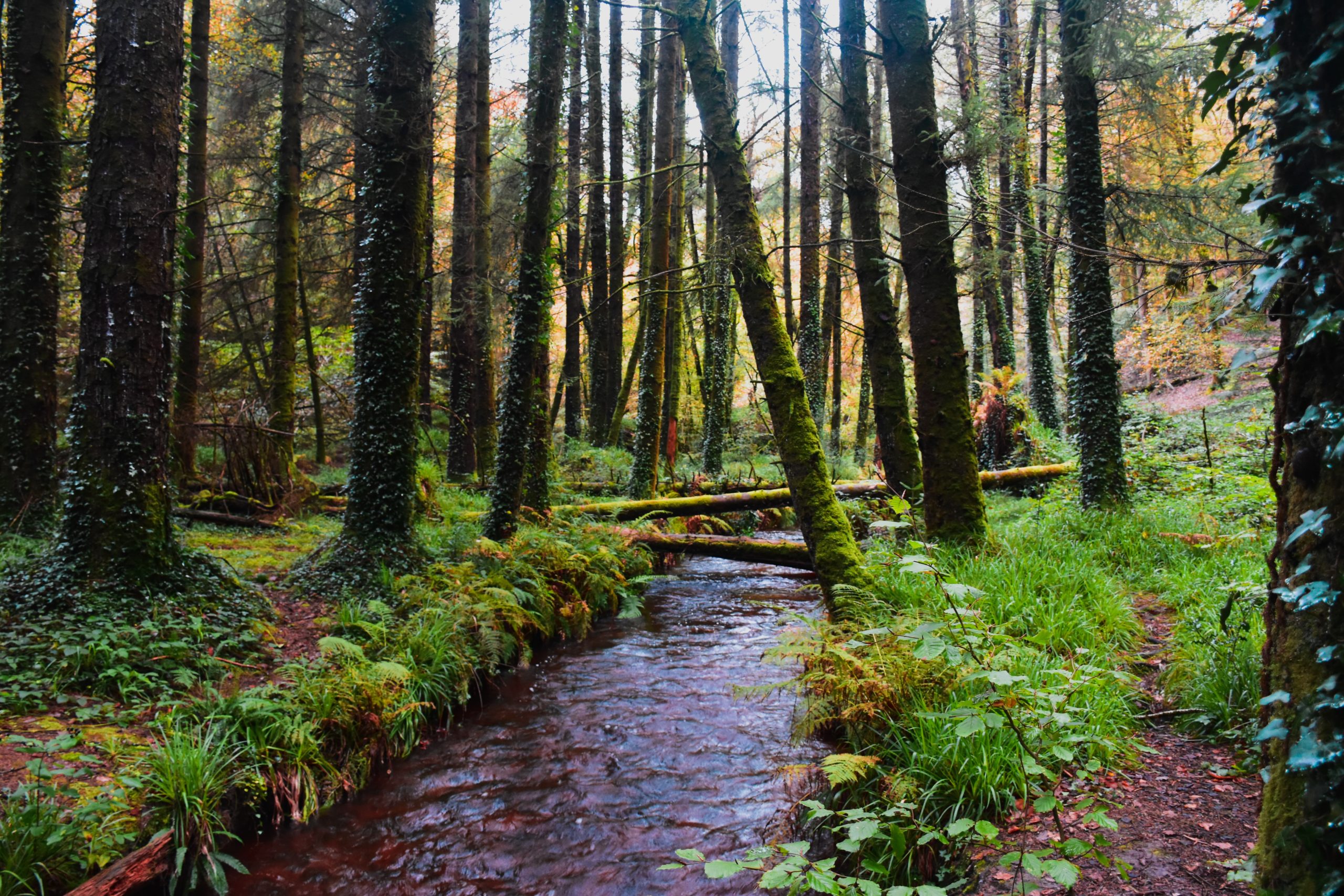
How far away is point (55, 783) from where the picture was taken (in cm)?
333

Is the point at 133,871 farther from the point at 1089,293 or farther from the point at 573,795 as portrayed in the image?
the point at 1089,293

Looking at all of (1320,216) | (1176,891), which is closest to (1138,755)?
(1176,891)

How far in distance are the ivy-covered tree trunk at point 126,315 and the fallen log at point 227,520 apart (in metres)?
4.59

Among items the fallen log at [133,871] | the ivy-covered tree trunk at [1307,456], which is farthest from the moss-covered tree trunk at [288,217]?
the ivy-covered tree trunk at [1307,456]

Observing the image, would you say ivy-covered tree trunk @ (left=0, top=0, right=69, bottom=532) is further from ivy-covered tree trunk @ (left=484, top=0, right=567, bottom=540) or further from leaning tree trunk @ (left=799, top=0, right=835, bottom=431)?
leaning tree trunk @ (left=799, top=0, right=835, bottom=431)

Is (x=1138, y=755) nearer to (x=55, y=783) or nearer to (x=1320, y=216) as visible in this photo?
(x=1320, y=216)

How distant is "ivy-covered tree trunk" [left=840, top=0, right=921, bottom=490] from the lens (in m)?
8.12

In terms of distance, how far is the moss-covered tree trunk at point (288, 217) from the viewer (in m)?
11.4

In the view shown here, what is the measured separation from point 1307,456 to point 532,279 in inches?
324

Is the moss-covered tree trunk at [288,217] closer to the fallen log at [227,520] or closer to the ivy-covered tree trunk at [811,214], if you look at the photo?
the fallen log at [227,520]

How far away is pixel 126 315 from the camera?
215 inches

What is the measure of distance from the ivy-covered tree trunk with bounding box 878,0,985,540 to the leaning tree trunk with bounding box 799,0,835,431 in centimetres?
663

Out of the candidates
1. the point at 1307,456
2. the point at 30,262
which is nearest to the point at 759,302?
the point at 1307,456

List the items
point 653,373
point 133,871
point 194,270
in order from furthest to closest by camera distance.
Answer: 1. point 653,373
2. point 194,270
3. point 133,871
